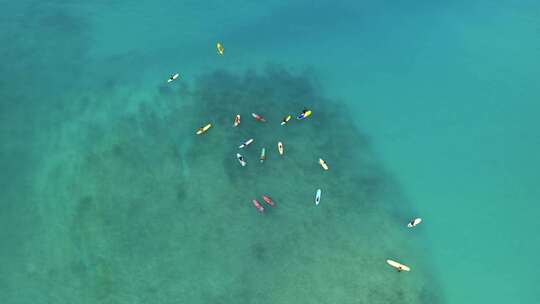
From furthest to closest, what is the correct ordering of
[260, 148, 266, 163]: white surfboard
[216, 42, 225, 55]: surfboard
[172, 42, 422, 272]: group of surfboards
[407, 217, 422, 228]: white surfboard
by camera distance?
[216, 42, 225, 55]: surfboard < [260, 148, 266, 163]: white surfboard < [407, 217, 422, 228]: white surfboard < [172, 42, 422, 272]: group of surfboards

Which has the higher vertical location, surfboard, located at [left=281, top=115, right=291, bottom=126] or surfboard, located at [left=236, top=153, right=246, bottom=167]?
surfboard, located at [left=281, top=115, right=291, bottom=126]

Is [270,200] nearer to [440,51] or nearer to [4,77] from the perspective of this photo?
[440,51]

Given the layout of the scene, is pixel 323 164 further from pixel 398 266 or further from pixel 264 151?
pixel 398 266

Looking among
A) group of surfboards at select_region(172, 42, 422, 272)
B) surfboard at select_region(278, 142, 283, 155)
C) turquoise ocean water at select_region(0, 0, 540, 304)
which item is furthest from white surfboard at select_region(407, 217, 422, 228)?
surfboard at select_region(278, 142, 283, 155)

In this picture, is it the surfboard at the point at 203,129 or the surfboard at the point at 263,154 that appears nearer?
the surfboard at the point at 263,154

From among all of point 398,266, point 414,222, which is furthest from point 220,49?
point 398,266

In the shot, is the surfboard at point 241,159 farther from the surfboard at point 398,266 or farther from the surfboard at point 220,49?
the surfboard at point 398,266

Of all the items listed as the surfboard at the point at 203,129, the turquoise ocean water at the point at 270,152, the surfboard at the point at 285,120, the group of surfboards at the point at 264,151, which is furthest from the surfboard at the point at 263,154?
the surfboard at the point at 203,129

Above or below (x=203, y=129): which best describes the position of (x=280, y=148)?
below

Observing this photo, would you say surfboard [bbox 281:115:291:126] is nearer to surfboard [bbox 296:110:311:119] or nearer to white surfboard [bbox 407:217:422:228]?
surfboard [bbox 296:110:311:119]
